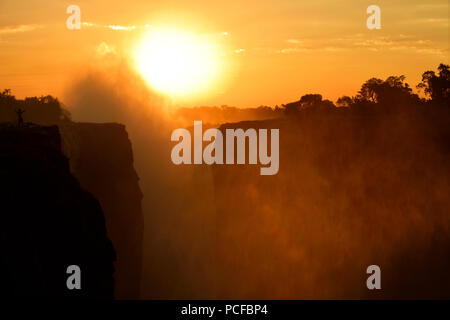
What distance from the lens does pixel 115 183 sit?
43.7 m

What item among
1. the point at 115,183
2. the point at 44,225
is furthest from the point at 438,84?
the point at 44,225

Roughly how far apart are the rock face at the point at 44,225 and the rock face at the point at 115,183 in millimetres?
21310

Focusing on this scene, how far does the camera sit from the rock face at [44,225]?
14461mm

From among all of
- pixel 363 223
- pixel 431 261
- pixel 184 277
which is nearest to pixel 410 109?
pixel 363 223

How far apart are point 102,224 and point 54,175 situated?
8.09 ft

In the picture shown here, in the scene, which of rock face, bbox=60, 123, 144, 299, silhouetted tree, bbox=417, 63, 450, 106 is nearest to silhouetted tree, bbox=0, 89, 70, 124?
rock face, bbox=60, 123, 144, 299

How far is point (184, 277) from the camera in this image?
201ft

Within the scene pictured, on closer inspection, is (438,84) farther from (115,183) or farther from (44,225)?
(44,225)

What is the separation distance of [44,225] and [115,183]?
27.7 meters

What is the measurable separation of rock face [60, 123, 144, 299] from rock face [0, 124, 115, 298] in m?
21.3

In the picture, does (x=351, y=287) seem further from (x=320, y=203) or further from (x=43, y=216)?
(x=43, y=216)

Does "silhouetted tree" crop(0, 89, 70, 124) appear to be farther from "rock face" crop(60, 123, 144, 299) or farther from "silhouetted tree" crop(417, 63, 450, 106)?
"silhouetted tree" crop(417, 63, 450, 106)

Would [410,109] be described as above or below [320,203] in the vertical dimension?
above

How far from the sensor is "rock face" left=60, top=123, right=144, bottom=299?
41797 mm
